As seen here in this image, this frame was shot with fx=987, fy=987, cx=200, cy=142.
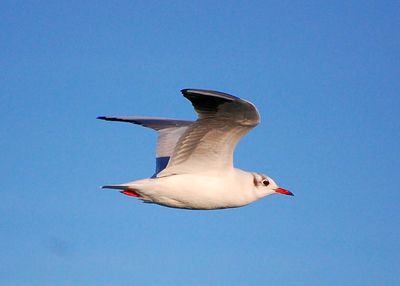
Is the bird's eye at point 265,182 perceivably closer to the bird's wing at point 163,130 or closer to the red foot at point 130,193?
the bird's wing at point 163,130

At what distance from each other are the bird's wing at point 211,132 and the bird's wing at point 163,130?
126 cm

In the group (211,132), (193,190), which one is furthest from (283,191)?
(211,132)

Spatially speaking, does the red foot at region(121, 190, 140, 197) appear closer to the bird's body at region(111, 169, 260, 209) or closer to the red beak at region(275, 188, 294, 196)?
the bird's body at region(111, 169, 260, 209)

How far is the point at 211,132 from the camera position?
15.8m

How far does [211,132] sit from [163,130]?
2.88 m

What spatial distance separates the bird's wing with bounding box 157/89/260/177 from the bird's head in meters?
0.96

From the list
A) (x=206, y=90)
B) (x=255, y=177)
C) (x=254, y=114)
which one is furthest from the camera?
(x=255, y=177)

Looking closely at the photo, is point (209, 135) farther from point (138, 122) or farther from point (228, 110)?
point (138, 122)

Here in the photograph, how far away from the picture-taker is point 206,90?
45.9 ft

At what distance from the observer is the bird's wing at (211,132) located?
47.4 ft

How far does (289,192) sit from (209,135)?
9.48 ft

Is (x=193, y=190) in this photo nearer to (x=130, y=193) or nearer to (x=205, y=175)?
(x=205, y=175)

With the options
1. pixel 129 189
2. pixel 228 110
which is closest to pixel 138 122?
pixel 129 189

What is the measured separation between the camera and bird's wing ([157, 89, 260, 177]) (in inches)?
569
